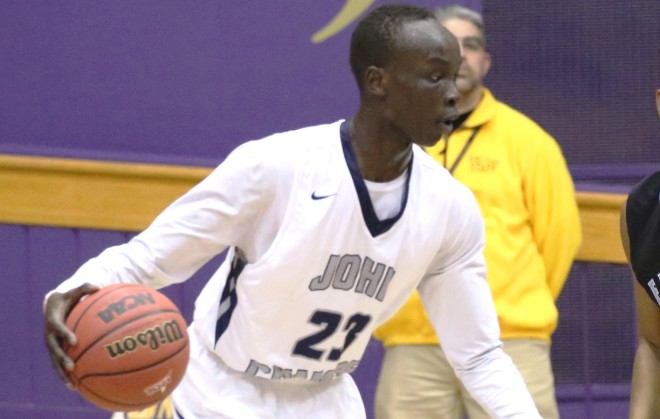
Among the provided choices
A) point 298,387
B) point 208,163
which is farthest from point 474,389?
point 208,163

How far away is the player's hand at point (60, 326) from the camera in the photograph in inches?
148

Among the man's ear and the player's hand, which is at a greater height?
the man's ear

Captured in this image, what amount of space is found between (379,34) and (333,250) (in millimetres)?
614

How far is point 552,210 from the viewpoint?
5684 mm

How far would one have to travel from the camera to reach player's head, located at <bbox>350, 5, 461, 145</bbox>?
4.05 meters

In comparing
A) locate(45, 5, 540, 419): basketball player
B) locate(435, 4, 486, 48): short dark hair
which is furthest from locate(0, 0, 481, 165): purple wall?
locate(45, 5, 540, 419): basketball player

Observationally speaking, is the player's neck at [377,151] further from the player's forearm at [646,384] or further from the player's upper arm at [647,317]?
the player's forearm at [646,384]

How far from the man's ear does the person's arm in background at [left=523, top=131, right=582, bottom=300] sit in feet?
5.35

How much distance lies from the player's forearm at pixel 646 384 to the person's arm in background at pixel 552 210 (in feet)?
5.15

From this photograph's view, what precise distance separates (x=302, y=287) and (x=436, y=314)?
0.46 metres

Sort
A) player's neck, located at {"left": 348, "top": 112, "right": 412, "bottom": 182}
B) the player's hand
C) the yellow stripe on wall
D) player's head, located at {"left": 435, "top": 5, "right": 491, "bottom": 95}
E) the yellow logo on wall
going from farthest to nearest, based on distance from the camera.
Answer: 1. the yellow logo on wall
2. the yellow stripe on wall
3. player's head, located at {"left": 435, "top": 5, "right": 491, "bottom": 95}
4. player's neck, located at {"left": 348, "top": 112, "right": 412, "bottom": 182}
5. the player's hand

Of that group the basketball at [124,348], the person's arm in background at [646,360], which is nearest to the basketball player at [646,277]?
the person's arm in background at [646,360]

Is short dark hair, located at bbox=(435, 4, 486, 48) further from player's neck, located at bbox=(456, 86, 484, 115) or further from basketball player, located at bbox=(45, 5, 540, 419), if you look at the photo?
basketball player, located at bbox=(45, 5, 540, 419)

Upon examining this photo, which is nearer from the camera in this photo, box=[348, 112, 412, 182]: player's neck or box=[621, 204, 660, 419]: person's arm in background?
box=[621, 204, 660, 419]: person's arm in background
